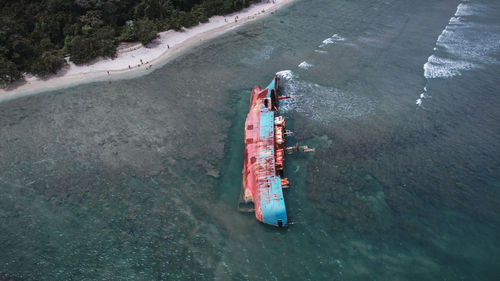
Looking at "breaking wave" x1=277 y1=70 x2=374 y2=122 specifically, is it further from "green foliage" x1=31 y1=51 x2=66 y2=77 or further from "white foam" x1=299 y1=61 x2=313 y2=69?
"green foliage" x1=31 y1=51 x2=66 y2=77

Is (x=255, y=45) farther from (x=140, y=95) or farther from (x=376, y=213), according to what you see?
(x=376, y=213)

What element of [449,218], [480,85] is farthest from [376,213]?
[480,85]

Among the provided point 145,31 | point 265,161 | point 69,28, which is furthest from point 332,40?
point 69,28

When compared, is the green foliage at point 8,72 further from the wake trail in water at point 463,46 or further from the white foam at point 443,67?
the white foam at point 443,67

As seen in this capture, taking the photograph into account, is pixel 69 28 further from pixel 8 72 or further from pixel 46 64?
pixel 8 72

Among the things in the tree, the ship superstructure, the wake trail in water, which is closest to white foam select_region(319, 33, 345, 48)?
the wake trail in water

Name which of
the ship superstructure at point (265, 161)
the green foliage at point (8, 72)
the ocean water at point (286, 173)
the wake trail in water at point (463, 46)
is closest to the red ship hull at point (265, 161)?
the ship superstructure at point (265, 161)
